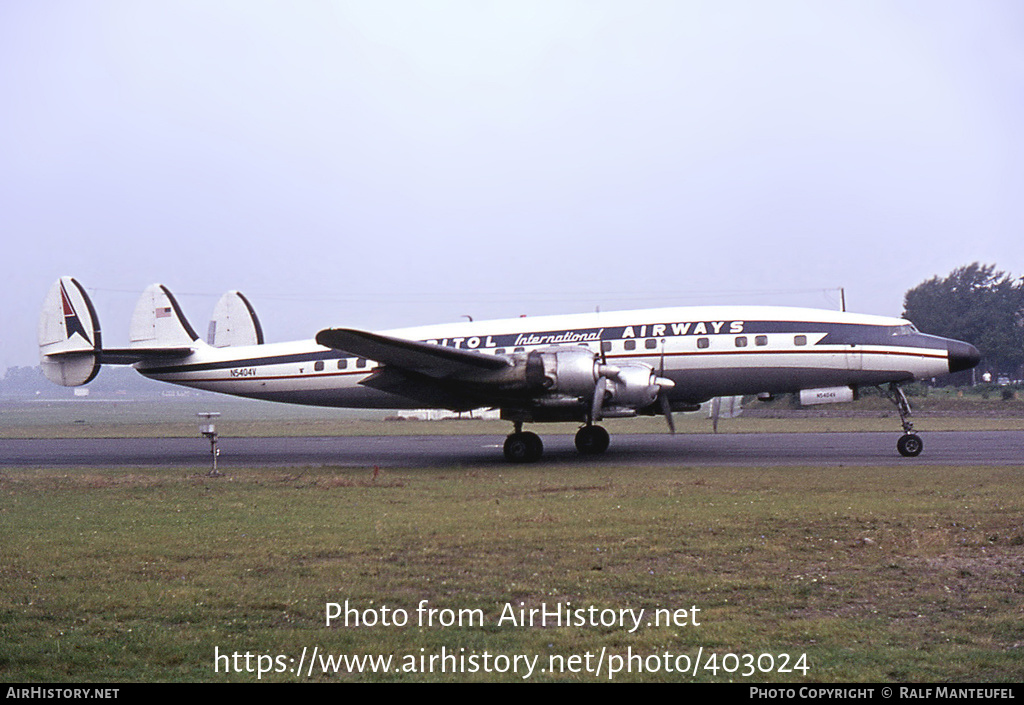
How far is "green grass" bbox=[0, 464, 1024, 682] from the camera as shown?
5.66 meters

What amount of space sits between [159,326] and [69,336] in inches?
101

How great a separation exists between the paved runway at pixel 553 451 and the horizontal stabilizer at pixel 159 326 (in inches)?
136

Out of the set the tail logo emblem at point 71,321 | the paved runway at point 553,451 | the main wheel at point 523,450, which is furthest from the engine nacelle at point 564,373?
the tail logo emblem at point 71,321

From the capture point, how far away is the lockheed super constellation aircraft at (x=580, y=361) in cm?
1878

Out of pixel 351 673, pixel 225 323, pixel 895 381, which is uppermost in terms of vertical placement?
pixel 225 323

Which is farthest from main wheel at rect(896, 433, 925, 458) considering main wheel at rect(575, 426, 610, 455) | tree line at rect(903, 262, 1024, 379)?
tree line at rect(903, 262, 1024, 379)

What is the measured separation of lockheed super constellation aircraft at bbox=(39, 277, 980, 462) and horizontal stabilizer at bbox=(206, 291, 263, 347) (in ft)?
4.25

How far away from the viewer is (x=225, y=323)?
2491 cm

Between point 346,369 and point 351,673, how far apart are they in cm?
1743

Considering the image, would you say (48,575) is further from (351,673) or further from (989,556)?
(989,556)

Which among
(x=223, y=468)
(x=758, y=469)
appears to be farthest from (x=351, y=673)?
(x=223, y=468)

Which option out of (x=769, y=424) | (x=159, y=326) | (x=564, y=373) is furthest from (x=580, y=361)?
(x=769, y=424)

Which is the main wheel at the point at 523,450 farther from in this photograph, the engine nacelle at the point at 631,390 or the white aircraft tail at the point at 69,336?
the white aircraft tail at the point at 69,336

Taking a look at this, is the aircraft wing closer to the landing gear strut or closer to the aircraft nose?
the landing gear strut
